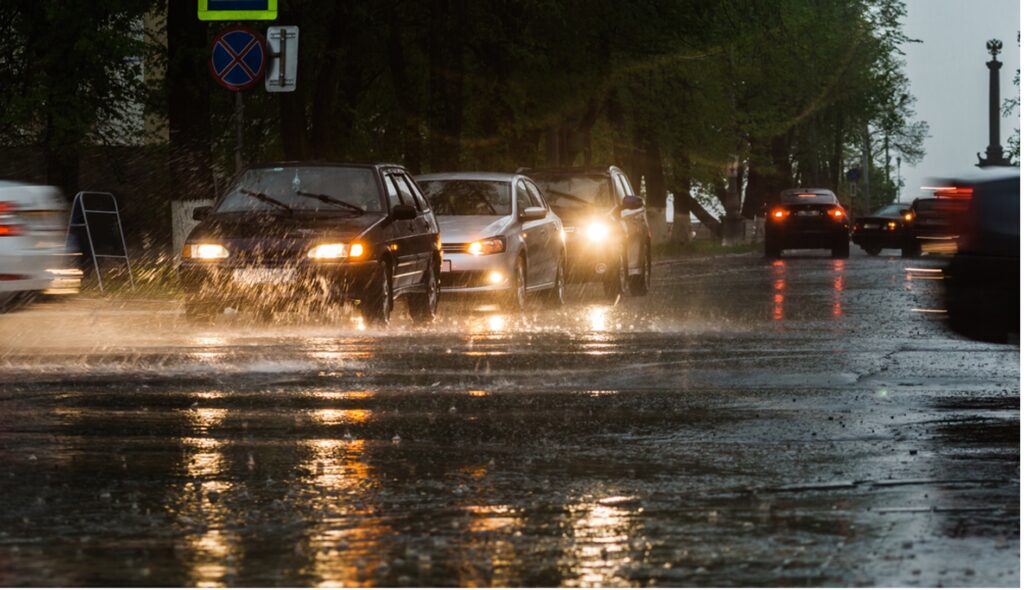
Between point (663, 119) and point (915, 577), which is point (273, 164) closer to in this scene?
point (915, 577)

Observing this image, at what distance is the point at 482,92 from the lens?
115 ft

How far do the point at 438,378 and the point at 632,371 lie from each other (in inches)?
52.6

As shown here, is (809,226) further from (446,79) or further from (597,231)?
(597,231)

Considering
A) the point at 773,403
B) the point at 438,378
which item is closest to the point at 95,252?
the point at 438,378

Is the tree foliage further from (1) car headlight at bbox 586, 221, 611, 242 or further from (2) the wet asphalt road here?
(2) the wet asphalt road

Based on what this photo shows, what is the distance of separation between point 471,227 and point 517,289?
860 mm

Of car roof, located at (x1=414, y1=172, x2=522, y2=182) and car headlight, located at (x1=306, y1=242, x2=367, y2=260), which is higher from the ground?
car roof, located at (x1=414, y1=172, x2=522, y2=182)

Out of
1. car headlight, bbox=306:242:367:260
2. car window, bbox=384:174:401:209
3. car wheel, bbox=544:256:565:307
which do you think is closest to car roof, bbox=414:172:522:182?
car wheel, bbox=544:256:565:307

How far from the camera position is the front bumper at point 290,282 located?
18.0 meters

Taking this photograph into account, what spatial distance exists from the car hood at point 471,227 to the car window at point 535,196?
1096 millimetres

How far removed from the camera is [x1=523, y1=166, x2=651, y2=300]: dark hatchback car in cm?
2505

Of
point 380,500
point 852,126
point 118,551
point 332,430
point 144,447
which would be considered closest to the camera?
point 118,551

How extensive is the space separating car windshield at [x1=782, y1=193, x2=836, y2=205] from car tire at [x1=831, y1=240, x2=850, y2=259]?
952mm

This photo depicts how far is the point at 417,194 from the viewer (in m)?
20.5
